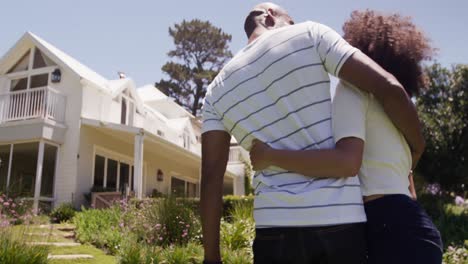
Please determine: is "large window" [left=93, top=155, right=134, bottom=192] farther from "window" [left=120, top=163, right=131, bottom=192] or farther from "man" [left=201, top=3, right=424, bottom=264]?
"man" [left=201, top=3, right=424, bottom=264]

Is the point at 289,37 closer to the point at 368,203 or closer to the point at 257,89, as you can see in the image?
the point at 257,89

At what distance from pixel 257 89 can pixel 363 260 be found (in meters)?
0.61

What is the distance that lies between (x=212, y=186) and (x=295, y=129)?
1.27ft

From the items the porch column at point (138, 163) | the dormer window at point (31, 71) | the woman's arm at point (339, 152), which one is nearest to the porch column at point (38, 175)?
the porch column at point (138, 163)

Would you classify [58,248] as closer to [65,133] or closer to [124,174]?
[65,133]

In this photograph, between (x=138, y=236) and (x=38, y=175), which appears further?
(x=38, y=175)

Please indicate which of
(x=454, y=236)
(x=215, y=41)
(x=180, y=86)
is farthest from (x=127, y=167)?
(x=215, y=41)

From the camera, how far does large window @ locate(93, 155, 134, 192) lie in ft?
44.7

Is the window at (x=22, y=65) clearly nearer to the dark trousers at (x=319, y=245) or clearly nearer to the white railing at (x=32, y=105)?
the white railing at (x=32, y=105)

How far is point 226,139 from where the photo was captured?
149 cm

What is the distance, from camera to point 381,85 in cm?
118

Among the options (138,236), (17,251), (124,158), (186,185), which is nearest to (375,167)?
(17,251)

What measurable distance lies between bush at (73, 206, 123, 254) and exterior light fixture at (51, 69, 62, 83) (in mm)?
6185

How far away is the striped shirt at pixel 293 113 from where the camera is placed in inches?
44.5
